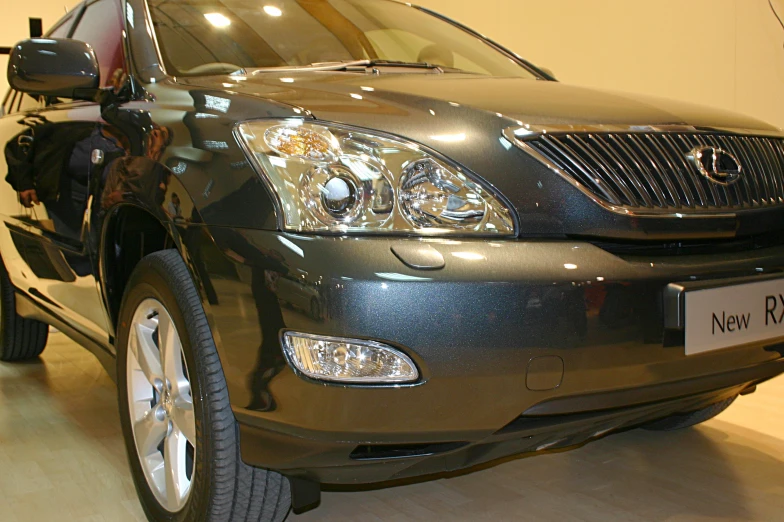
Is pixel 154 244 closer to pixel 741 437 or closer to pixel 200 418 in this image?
pixel 200 418

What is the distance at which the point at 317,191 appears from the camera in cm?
126

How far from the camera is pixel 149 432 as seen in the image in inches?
65.2

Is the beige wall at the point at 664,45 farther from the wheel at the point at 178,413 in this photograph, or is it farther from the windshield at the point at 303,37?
the wheel at the point at 178,413

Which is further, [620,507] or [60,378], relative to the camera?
[60,378]

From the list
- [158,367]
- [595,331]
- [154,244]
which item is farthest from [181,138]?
[595,331]

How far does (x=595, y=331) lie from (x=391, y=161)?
0.40 m

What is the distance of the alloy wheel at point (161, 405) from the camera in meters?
1.51

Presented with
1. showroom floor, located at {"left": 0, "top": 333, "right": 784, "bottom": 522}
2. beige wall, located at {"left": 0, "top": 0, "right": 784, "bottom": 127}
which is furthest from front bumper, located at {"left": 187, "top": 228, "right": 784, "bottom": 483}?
beige wall, located at {"left": 0, "top": 0, "right": 784, "bottom": 127}

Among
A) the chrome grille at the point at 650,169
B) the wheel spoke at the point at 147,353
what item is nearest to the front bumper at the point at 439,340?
the chrome grille at the point at 650,169

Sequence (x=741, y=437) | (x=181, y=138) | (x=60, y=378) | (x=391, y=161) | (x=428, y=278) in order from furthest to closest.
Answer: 1. (x=60, y=378)
2. (x=741, y=437)
3. (x=181, y=138)
4. (x=391, y=161)
5. (x=428, y=278)

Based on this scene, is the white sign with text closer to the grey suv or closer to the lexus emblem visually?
the grey suv

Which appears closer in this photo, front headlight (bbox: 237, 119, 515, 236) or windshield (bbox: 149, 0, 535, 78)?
front headlight (bbox: 237, 119, 515, 236)

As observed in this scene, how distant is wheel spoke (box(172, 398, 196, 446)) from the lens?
1.47 metres

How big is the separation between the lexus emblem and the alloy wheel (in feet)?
3.12
